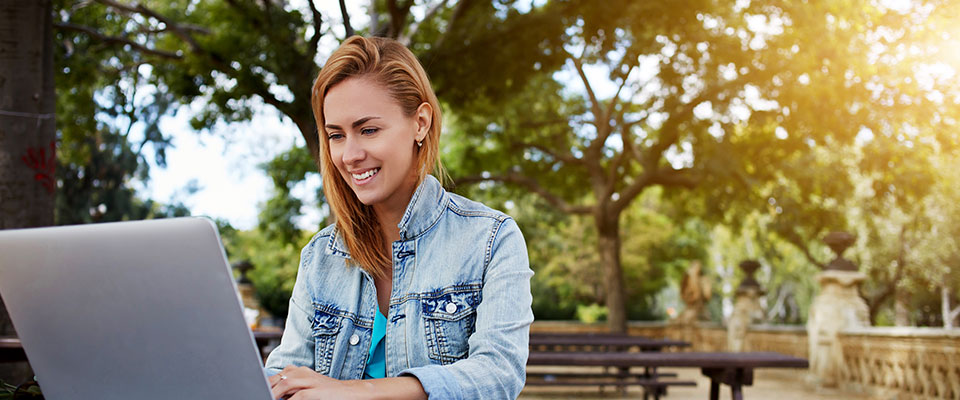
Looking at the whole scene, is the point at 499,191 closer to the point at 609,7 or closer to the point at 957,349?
the point at 609,7

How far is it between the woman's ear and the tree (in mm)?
8686

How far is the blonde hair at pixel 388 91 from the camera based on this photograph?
160 centimetres

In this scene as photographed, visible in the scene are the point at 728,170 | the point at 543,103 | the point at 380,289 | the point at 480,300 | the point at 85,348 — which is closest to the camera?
the point at 85,348

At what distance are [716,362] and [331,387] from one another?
352 centimetres

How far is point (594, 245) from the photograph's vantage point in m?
26.5

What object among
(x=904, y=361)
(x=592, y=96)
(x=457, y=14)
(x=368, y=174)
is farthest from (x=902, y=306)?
(x=368, y=174)

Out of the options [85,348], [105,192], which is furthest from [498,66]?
[105,192]

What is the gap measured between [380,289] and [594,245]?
82.5ft

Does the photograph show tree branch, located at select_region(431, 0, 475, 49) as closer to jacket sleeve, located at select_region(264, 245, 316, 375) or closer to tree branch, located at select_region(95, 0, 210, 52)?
tree branch, located at select_region(95, 0, 210, 52)

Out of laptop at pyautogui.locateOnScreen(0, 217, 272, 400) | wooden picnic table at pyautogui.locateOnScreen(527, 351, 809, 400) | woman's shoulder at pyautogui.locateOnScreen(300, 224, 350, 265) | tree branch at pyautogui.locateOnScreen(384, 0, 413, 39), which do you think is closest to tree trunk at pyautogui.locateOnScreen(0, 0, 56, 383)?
wooden picnic table at pyautogui.locateOnScreen(527, 351, 809, 400)

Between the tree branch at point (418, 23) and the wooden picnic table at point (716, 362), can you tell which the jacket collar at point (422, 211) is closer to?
the wooden picnic table at point (716, 362)

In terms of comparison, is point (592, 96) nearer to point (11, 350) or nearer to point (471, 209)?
point (11, 350)

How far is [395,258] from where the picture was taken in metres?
1.70

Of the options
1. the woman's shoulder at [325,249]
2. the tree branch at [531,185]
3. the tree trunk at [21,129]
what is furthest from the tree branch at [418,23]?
the woman's shoulder at [325,249]
